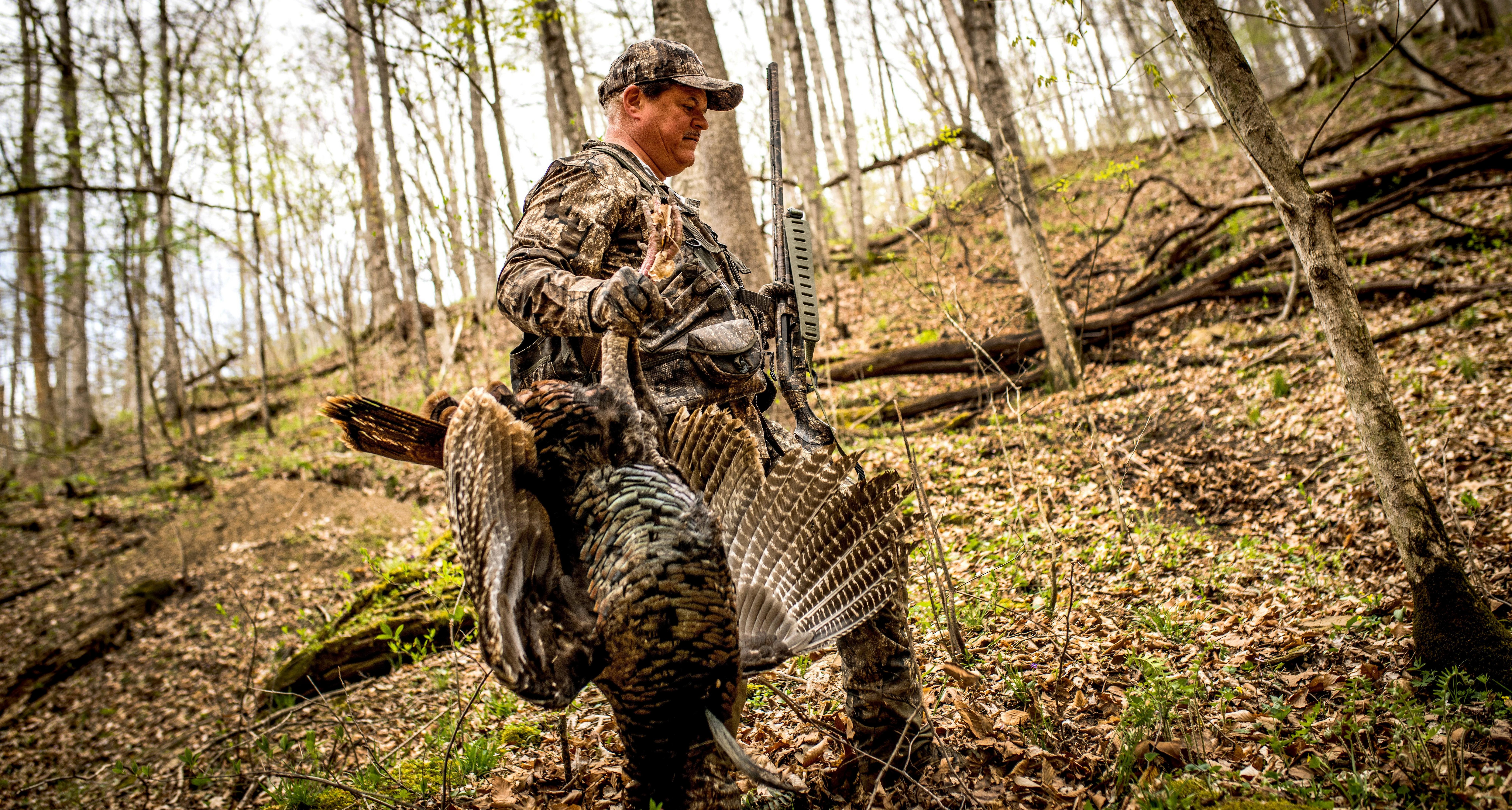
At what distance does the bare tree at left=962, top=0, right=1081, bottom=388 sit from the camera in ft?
27.5

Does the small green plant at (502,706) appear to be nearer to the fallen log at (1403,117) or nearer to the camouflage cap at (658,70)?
the camouflage cap at (658,70)

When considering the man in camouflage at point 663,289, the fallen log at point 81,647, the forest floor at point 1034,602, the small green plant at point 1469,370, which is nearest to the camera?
the man in camouflage at point 663,289

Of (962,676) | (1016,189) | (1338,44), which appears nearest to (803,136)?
(1016,189)

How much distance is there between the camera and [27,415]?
291 inches

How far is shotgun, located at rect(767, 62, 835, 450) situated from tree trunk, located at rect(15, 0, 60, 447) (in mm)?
13676

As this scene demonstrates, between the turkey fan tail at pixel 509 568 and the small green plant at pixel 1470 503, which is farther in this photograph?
the small green plant at pixel 1470 503

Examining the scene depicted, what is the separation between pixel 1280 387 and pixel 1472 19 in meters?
19.6

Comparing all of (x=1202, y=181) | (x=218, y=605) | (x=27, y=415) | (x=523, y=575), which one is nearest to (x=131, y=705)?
(x=27, y=415)

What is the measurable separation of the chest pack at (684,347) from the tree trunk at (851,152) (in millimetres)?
11183

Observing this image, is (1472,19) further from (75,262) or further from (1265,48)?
(75,262)

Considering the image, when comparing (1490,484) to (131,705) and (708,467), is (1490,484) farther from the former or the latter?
(131,705)

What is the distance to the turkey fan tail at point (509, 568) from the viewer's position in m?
1.91

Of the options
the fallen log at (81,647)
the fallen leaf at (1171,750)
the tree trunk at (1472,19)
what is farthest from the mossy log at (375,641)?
the tree trunk at (1472,19)

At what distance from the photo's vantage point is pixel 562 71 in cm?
900
